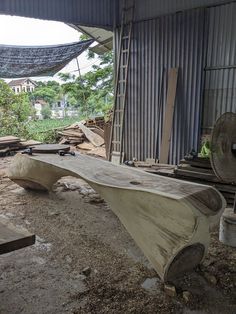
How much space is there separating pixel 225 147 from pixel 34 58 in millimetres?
5367

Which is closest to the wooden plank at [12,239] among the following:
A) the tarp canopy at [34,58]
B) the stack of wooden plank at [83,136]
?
the tarp canopy at [34,58]

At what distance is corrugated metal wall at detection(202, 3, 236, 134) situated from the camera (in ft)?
17.2

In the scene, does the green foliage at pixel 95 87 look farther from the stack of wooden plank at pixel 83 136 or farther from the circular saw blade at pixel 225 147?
the circular saw blade at pixel 225 147

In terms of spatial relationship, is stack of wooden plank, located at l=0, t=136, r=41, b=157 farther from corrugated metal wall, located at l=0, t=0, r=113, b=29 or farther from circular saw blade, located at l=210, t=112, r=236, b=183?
circular saw blade, located at l=210, t=112, r=236, b=183

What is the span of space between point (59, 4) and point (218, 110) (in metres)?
3.86

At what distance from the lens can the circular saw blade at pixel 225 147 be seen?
3203 millimetres

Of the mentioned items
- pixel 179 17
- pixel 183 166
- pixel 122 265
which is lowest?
pixel 122 265

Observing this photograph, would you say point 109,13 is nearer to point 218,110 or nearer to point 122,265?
point 218,110

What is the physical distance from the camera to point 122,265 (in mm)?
2850

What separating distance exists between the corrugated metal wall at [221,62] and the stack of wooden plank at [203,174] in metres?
1.48

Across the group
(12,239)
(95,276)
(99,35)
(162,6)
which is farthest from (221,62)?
(12,239)

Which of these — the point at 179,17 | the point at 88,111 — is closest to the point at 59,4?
the point at 179,17

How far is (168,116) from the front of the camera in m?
6.29

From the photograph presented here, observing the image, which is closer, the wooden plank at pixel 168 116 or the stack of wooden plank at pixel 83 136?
the wooden plank at pixel 168 116
